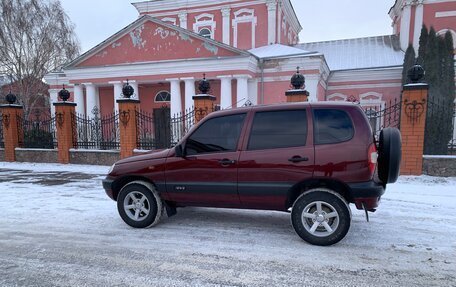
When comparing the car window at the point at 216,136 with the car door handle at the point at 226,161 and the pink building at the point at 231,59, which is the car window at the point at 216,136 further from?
the pink building at the point at 231,59

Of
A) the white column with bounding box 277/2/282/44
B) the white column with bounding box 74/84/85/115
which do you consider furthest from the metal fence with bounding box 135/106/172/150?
the white column with bounding box 277/2/282/44

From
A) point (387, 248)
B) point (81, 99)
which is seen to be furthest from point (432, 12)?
Answer: point (81, 99)

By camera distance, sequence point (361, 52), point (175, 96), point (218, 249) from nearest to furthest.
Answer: point (218, 249) → point (175, 96) → point (361, 52)

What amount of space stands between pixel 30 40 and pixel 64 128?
1629 centimetres

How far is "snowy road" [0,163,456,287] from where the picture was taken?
3025 millimetres

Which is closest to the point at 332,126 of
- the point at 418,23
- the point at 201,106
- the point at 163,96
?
the point at 201,106

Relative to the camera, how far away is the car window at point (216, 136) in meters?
4.15

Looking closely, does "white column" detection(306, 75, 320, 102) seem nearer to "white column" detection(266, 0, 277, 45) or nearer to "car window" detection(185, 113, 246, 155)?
"white column" detection(266, 0, 277, 45)

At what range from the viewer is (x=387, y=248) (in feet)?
12.2

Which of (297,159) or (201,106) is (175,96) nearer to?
(201,106)

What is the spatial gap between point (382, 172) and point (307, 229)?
1268 millimetres

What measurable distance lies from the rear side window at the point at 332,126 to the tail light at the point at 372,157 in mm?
283

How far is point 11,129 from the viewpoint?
1286 cm

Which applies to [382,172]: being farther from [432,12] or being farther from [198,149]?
[432,12]
